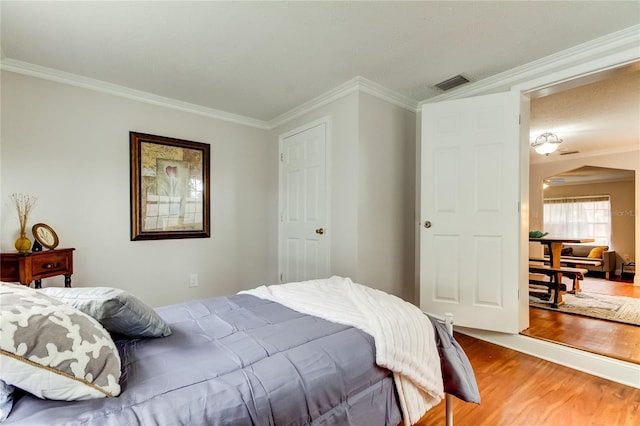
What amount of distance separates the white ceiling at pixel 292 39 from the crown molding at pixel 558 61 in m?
0.07

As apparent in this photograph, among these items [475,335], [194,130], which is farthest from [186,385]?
[194,130]

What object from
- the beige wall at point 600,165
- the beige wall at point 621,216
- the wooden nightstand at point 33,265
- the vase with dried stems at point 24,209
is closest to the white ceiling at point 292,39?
the vase with dried stems at point 24,209

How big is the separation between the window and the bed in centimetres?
798

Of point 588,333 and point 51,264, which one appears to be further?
point 588,333

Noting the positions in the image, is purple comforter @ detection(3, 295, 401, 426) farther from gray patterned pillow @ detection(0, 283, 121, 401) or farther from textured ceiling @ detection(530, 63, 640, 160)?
textured ceiling @ detection(530, 63, 640, 160)

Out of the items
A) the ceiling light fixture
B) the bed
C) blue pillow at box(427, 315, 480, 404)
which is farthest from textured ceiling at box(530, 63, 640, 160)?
the bed

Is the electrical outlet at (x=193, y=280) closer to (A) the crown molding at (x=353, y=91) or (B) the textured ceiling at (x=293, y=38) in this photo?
(B) the textured ceiling at (x=293, y=38)

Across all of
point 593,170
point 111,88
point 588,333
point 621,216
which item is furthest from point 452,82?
point 621,216

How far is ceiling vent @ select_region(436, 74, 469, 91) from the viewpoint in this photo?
2693 millimetres

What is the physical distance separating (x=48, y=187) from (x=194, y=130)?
135 cm

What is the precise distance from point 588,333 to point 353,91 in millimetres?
2985

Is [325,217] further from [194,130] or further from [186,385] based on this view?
[186,385]

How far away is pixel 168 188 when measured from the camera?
3.13 metres

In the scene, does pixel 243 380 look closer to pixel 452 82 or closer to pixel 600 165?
pixel 452 82
